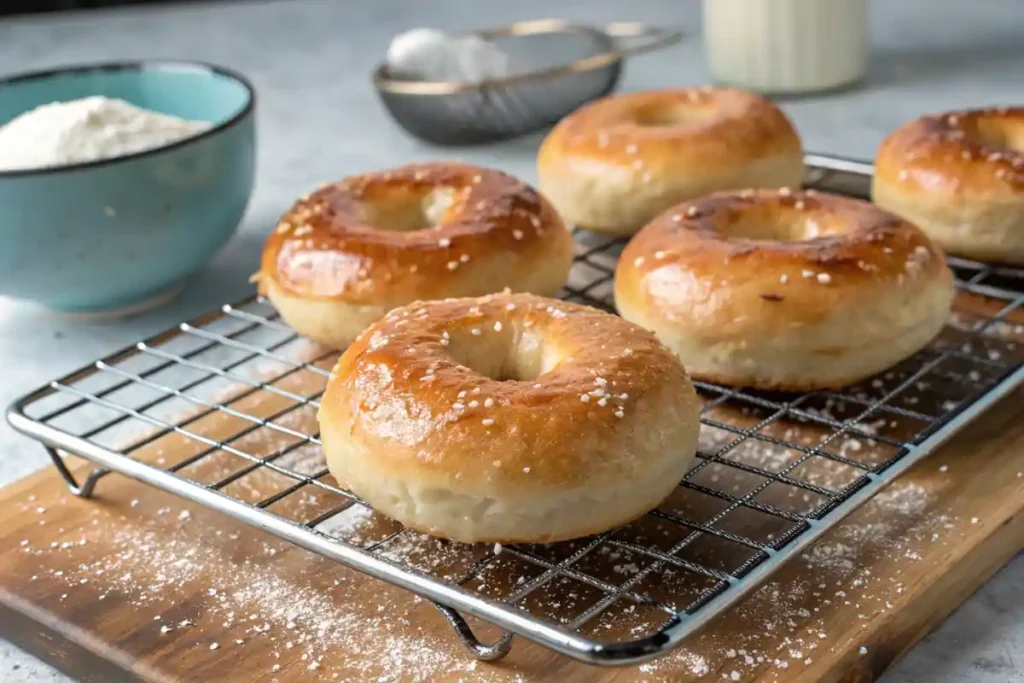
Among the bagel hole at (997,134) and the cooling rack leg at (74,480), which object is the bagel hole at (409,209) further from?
the bagel hole at (997,134)

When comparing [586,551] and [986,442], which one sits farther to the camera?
[986,442]

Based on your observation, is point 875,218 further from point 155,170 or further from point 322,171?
point 322,171

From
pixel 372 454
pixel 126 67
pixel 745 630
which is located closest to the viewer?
pixel 745 630

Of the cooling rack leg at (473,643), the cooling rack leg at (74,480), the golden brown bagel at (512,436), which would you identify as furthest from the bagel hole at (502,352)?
the cooling rack leg at (74,480)

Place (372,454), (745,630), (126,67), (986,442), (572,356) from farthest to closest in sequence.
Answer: (126,67) < (986,442) < (572,356) < (372,454) < (745,630)

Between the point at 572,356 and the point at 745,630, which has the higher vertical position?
the point at 572,356

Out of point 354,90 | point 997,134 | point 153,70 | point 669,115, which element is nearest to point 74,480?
point 153,70

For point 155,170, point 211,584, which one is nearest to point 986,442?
point 211,584
